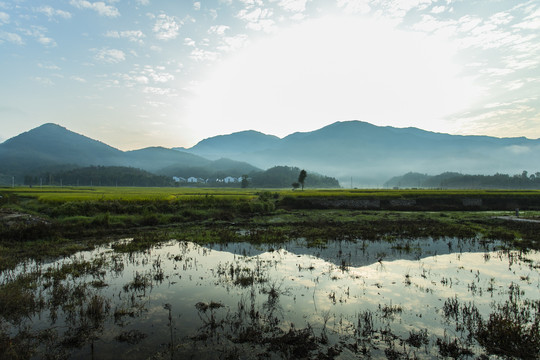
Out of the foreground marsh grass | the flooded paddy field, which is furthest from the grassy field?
the flooded paddy field

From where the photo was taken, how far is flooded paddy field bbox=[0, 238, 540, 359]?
623 centimetres

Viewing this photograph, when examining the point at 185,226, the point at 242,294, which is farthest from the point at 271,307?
the point at 185,226

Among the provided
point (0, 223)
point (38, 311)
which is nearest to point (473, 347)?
point (38, 311)

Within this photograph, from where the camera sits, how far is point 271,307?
27.1 ft

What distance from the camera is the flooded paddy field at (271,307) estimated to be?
6.23 m

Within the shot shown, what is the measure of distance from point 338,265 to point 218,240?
861cm

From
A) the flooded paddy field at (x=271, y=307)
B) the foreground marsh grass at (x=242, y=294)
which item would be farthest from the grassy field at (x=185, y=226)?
the flooded paddy field at (x=271, y=307)

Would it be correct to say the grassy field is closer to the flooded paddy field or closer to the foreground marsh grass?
the foreground marsh grass

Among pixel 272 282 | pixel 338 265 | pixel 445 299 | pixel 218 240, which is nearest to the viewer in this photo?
pixel 445 299

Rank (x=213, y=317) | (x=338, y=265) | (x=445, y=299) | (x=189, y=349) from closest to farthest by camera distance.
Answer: (x=189, y=349) < (x=213, y=317) < (x=445, y=299) < (x=338, y=265)

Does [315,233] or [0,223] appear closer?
[0,223]

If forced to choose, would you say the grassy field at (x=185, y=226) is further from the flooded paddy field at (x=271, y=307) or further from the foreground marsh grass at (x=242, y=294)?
the flooded paddy field at (x=271, y=307)

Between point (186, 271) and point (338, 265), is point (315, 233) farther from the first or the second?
point (186, 271)

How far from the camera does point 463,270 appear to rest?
1195cm
